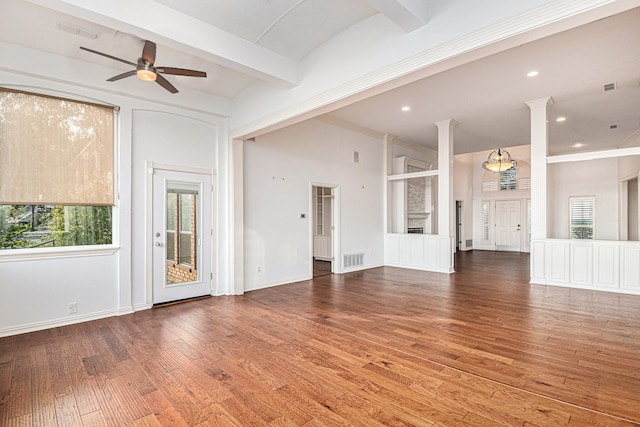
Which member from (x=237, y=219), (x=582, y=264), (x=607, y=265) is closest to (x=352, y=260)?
(x=237, y=219)

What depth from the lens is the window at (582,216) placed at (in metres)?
9.93

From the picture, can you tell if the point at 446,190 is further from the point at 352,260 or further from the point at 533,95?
the point at 352,260

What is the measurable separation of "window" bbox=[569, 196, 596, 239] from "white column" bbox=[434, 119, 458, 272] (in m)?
5.68

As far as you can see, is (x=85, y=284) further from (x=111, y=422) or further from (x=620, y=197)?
(x=620, y=197)

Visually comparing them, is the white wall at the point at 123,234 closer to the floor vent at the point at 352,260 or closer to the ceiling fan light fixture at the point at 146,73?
the ceiling fan light fixture at the point at 146,73

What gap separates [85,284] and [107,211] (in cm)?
98

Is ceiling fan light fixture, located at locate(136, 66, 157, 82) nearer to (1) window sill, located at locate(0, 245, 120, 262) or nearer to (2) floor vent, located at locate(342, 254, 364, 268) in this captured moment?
(1) window sill, located at locate(0, 245, 120, 262)

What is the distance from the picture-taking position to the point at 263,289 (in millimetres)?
5906

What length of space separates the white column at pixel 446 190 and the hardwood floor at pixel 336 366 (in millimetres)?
2591

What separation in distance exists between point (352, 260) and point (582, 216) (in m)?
7.84

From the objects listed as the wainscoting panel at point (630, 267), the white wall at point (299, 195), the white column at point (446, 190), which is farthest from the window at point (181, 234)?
the wainscoting panel at point (630, 267)

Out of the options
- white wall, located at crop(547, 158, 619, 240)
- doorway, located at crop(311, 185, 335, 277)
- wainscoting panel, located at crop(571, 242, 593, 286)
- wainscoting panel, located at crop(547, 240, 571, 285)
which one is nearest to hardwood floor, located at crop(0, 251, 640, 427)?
wainscoting panel, located at crop(571, 242, 593, 286)

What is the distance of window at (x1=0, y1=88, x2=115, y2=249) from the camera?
3.72 m

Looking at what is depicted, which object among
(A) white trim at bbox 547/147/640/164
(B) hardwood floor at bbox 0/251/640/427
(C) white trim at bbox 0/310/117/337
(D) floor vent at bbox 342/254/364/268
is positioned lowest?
(B) hardwood floor at bbox 0/251/640/427
